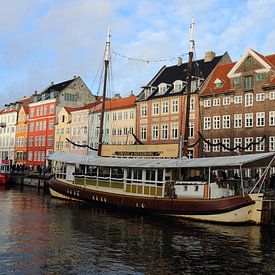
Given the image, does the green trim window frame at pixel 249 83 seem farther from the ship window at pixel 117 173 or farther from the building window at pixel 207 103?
the ship window at pixel 117 173

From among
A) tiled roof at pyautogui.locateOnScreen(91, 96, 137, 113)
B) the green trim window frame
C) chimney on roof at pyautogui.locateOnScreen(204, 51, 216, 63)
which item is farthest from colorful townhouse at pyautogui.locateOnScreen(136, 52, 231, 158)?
the green trim window frame

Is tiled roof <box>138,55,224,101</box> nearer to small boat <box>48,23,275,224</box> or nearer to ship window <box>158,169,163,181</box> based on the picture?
small boat <box>48,23,275,224</box>

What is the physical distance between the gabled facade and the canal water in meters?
20.9

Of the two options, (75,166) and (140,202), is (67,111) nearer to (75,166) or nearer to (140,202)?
(75,166)

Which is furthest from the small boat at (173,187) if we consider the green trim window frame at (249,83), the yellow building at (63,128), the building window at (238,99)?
the yellow building at (63,128)

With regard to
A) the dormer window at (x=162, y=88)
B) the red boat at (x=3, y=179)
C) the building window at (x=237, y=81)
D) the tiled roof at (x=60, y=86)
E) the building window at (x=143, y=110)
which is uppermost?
the tiled roof at (x=60, y=86)

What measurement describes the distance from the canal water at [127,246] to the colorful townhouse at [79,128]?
39.9m

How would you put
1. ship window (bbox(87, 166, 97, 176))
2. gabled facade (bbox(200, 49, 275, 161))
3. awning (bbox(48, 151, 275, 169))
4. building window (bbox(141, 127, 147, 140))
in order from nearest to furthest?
awning (bbox(48, 151, 275, 169)) → ship window (bbox(87, 166, 97, 176)) → gabled facade (bbox(200, 49, 275, 161)) → building window (bbox(141, 127, 147, 140))

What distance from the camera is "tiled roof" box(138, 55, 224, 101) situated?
56375 millimetres

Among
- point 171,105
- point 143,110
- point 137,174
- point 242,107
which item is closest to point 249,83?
point 242,107

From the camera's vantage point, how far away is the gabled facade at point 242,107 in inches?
1802

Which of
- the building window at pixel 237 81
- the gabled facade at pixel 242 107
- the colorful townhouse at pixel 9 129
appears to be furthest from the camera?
the colorful townhouse at pixel 9 129

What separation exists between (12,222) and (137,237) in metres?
9.15

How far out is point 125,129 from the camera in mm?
63406
